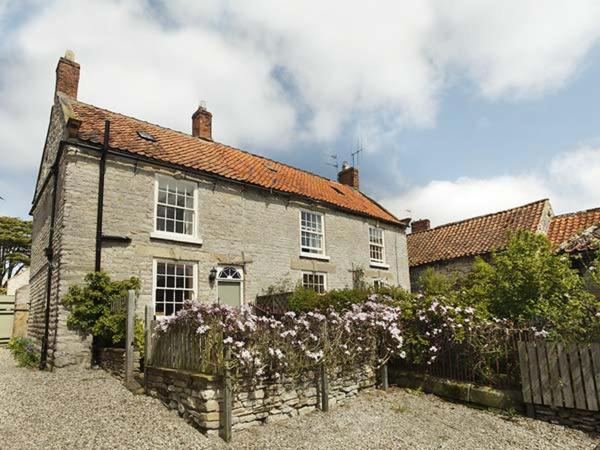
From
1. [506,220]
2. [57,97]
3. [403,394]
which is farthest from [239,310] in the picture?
[506,220]

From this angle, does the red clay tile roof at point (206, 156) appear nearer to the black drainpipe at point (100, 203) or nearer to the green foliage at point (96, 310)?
the black drainpipe at point (100, 203)

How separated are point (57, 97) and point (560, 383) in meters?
16.3

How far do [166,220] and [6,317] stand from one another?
35.6 ft

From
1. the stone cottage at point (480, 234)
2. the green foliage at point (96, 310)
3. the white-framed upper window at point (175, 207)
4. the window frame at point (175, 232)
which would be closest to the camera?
the green foliage at point (96, 310)

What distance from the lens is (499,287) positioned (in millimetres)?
10742

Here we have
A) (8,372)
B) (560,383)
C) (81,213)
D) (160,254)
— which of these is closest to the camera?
(560,383)

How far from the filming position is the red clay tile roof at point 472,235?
67.0 feet

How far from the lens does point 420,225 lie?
27766mm

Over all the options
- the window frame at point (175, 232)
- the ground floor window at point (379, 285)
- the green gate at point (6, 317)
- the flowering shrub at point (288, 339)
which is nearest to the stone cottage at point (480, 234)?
the ground floor window at point (379, 285)

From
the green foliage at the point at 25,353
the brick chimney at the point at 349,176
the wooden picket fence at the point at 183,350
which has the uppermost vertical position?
the brick chimney at the point at 349,176

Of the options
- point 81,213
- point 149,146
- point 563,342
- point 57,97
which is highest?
point 57,97

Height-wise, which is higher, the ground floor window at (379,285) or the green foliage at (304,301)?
the ground floor window at (379,285)

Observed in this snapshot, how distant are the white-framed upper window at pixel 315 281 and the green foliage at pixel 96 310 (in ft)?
24.3

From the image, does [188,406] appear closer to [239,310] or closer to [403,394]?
[239,310]
